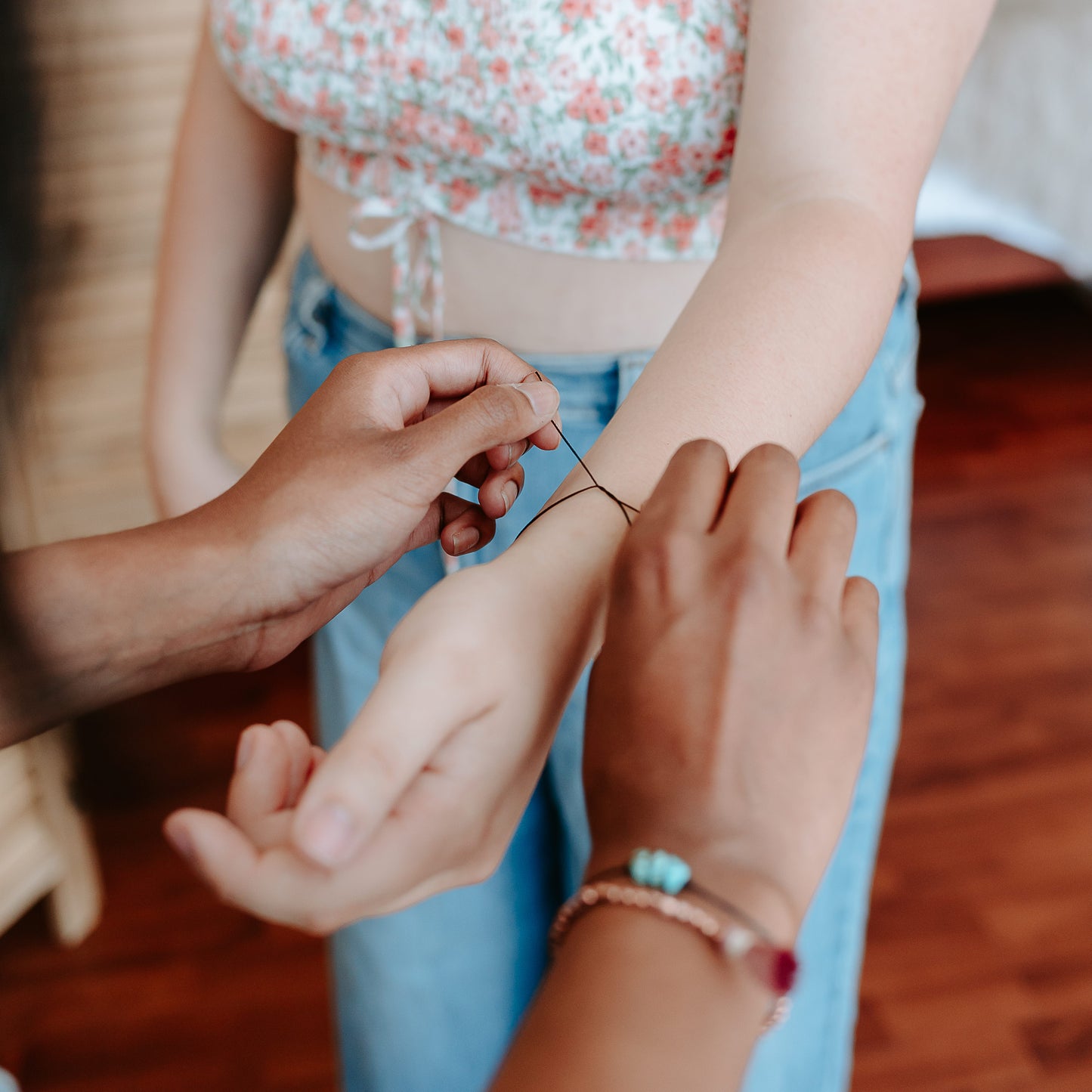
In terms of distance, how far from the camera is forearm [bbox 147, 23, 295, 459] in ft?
2.34

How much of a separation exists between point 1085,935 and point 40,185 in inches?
55.2

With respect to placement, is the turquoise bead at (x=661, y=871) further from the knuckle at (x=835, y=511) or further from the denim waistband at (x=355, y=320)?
the denim waistband at (x=355, y=320)

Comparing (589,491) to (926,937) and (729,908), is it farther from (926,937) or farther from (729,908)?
(926,937)

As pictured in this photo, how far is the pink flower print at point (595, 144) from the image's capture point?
474 mm

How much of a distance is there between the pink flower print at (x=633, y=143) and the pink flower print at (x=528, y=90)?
4 cm

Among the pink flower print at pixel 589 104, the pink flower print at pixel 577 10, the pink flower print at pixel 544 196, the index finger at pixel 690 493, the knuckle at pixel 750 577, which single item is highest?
the pink flower print at pixel 577 10

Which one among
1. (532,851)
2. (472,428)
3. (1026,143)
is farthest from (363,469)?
(1026,143)

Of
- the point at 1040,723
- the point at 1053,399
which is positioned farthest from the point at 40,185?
the point at 1053,399

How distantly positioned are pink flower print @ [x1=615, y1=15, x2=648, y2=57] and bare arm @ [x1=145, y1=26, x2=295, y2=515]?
335 mm

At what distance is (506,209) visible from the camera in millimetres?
551

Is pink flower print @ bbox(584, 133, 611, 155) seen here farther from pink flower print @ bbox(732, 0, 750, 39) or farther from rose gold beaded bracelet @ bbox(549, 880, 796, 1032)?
rose gold beaded bracelet @ bbox(549, 880, 796, 1032)

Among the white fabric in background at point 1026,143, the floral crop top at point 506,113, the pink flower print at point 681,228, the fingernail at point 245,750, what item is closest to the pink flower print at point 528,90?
the floral crop top at point 506,113

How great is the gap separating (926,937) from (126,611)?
3.86 ft

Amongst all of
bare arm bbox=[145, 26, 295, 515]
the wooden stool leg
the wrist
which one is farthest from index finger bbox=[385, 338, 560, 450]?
the wooden stool leg
